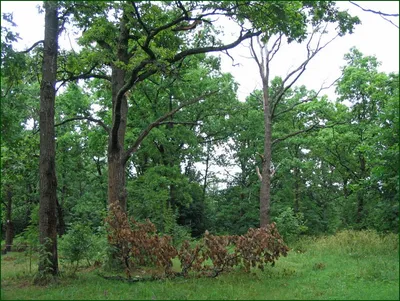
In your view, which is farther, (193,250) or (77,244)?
(77,244)

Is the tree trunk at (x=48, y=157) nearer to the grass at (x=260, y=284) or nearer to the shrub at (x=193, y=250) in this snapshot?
the grass at (x=260, y=284)

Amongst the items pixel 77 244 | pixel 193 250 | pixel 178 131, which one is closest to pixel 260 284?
pixel 193 250

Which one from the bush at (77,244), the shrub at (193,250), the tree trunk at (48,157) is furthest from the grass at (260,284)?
the tree trunk at (48,157)

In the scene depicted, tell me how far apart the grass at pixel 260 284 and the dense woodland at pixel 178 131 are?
1.27 m

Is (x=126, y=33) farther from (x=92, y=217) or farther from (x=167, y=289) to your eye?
(x=92, y=217)

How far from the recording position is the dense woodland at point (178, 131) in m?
10.3

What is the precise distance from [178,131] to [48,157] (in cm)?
1545

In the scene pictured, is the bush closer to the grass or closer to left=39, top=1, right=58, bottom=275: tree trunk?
the grass

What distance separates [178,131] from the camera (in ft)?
83.1

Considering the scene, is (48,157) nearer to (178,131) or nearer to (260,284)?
(260,284)

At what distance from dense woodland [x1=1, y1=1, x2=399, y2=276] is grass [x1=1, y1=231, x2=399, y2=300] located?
127cm

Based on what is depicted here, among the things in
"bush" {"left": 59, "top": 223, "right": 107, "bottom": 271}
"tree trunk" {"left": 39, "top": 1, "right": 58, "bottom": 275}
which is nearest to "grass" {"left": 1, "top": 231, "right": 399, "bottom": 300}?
"bush" {"left": 59, "top": 223, "right": 107, "bottom": 271}

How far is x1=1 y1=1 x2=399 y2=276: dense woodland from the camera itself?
10344 millimetres

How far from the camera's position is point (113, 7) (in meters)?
9.69
